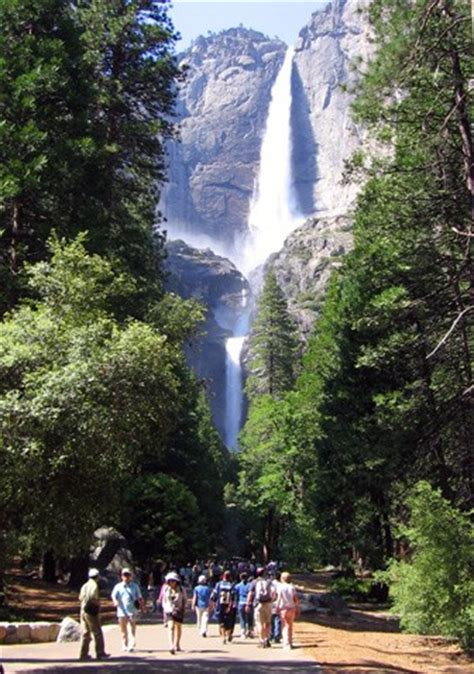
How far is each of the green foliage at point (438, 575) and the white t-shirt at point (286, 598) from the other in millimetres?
2520

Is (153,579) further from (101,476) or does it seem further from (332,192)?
(332,192)

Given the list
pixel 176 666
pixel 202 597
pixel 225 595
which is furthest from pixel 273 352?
pixel 176 666

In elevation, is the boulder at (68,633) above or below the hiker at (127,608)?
below

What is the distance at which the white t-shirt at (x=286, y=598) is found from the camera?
13.4 meters

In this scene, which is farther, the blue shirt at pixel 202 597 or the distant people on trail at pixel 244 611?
the distant people on trail at pixel 244 611

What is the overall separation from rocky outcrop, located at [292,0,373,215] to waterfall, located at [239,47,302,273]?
8.40 feet

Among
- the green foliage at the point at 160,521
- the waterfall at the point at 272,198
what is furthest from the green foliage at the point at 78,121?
the waterfall at the point at 272,198

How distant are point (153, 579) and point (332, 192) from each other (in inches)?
5773

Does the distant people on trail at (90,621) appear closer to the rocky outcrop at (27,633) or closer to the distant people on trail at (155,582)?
the rocky outcrop at (27,633)

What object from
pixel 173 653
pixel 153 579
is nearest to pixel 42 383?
pixel 173 653

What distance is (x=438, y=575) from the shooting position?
1412 cm

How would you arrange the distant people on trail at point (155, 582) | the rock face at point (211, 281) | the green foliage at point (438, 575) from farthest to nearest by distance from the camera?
the rock face at point (211, 281) < the distant people on trail at point (155, 582) < the green foliage at point (438, 575)

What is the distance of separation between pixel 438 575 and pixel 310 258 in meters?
103

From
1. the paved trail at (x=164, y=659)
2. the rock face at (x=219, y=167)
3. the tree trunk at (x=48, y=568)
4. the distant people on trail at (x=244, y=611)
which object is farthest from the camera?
the rock face at (x=219, y=167)
